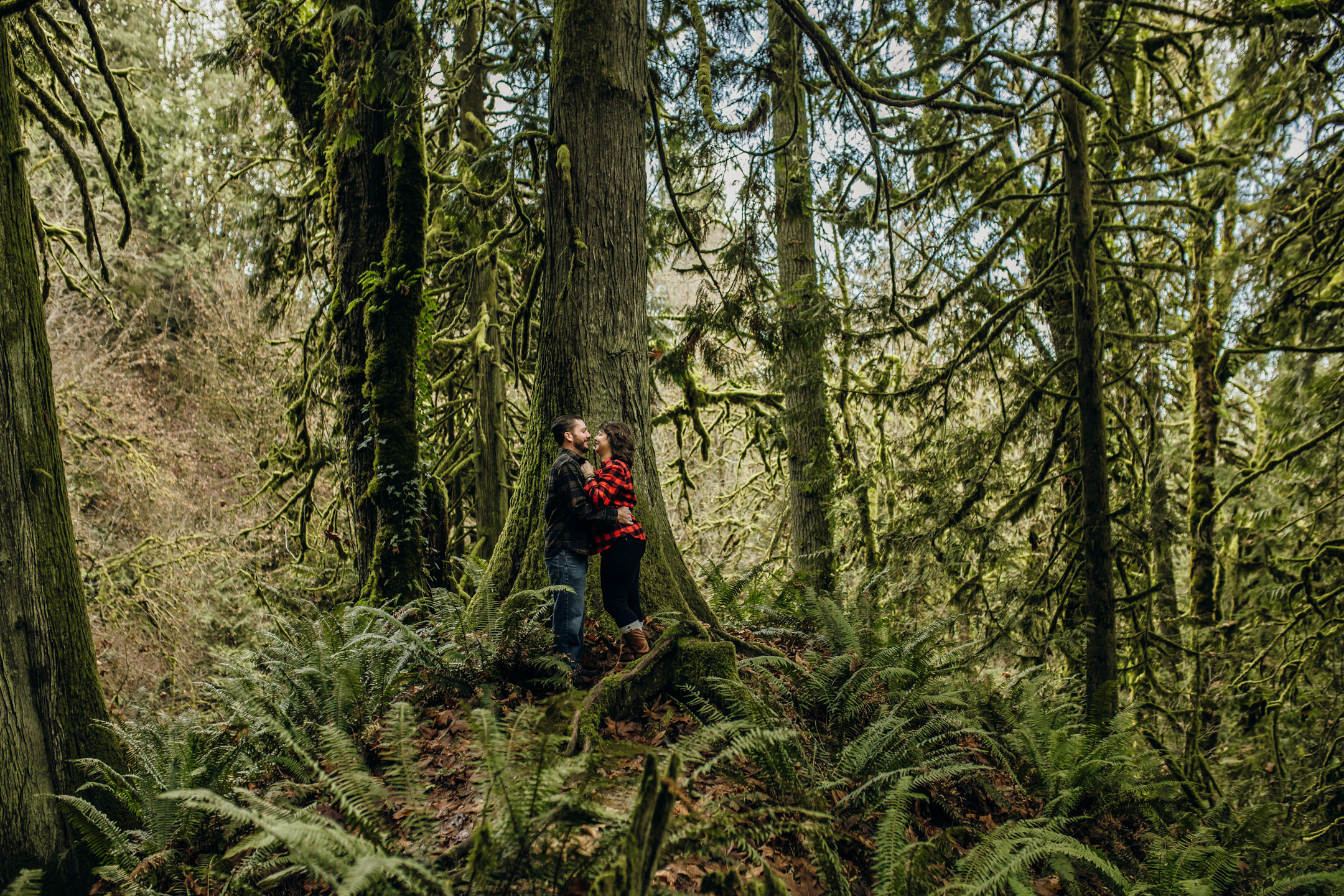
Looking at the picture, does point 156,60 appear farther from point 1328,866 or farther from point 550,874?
point 1328,866

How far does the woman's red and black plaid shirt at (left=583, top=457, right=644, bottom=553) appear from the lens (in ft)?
14.6

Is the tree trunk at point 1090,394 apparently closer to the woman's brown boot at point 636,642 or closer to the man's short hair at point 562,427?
the woman's brown boot at point 636,642

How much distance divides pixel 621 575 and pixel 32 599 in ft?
9.94

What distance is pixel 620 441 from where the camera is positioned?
4.65 m

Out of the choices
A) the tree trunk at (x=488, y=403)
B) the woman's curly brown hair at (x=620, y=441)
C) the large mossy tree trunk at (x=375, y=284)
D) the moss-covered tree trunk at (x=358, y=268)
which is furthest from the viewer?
the tree trunk at (x=488, y=403)

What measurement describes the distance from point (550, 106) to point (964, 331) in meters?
4.36

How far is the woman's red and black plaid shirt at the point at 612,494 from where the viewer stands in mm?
4441

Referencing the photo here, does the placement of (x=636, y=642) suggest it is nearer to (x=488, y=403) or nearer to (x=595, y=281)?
(x=595, y=281)

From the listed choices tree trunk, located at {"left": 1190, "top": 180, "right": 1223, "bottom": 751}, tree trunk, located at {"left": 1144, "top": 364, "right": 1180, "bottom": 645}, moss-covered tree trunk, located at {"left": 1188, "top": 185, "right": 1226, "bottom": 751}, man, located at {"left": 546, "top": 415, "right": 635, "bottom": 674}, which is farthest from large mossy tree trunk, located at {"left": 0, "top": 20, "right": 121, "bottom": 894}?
tree trunk, located at {"left": 1190, "top": 180, "right": 1223, "bottom": 751}

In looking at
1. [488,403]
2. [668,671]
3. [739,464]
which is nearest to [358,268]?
[488,403]

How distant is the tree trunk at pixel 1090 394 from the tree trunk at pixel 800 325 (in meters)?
2.18

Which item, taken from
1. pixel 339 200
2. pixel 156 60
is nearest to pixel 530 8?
pixel 339 200

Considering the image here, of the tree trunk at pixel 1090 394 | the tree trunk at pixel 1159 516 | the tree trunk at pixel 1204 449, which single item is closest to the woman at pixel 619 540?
the tree trunk at pixel 1090 394

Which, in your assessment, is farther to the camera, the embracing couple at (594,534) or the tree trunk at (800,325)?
the tree trunk at (800,325)
